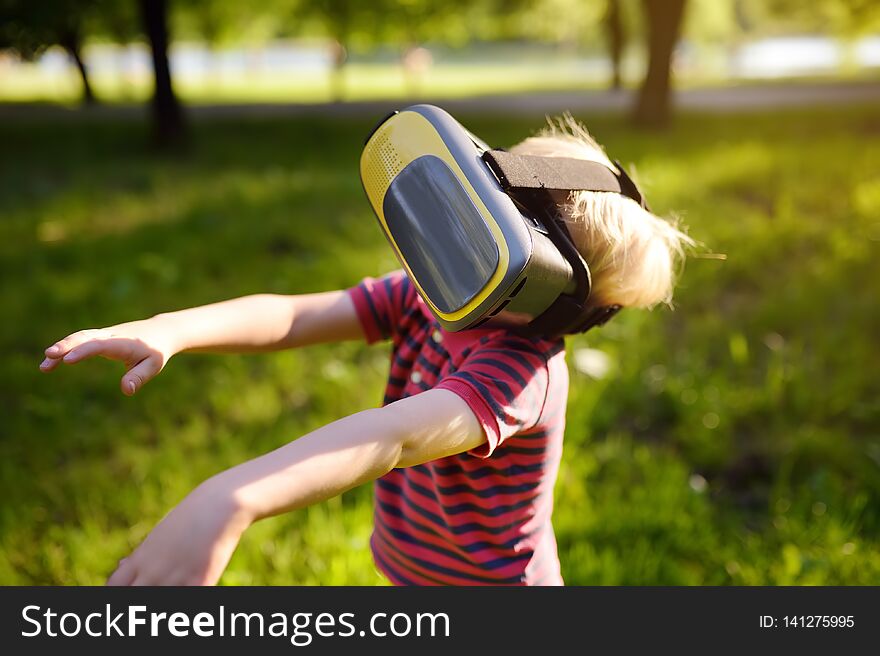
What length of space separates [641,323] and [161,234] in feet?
9.25

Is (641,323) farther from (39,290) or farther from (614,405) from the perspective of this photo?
(39,290)

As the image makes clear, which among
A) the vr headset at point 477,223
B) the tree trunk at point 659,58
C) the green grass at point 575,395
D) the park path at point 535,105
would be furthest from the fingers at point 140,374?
the park path at point 535,105

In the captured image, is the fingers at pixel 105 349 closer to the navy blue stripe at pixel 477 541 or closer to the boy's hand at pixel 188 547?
the boy's hand at pixel 188 547

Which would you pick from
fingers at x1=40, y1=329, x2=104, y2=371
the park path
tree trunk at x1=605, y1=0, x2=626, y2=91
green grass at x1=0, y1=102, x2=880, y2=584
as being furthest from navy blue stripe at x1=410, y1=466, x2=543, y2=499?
tree trunk at x1=605, y1=0, x2=626, y2=91

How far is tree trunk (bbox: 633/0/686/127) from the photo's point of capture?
29.5 feet

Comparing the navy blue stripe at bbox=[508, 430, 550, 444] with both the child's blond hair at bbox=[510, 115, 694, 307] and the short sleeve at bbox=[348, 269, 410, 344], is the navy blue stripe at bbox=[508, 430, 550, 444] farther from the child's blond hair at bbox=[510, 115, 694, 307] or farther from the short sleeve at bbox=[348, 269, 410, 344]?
the short sleeve at bbox=[348, 269, 410, 344]

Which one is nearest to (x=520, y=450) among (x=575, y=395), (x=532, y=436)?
(x=532, y=436)

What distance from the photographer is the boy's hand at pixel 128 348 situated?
1.18m

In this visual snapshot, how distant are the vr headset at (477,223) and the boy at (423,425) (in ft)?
0.21

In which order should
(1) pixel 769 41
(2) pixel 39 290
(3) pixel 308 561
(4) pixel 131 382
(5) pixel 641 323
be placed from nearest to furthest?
1. (4) pixel 131 382
2. (3) pixel 308 561
3. (5) pixel 641 323
4. (2) pixel 39 290
5. (1) pixel 769 41

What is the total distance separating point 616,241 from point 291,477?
0.73 meters

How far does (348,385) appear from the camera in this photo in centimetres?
335

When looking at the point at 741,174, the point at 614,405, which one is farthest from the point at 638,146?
the point at 614,405

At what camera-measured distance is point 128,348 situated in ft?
4.12
